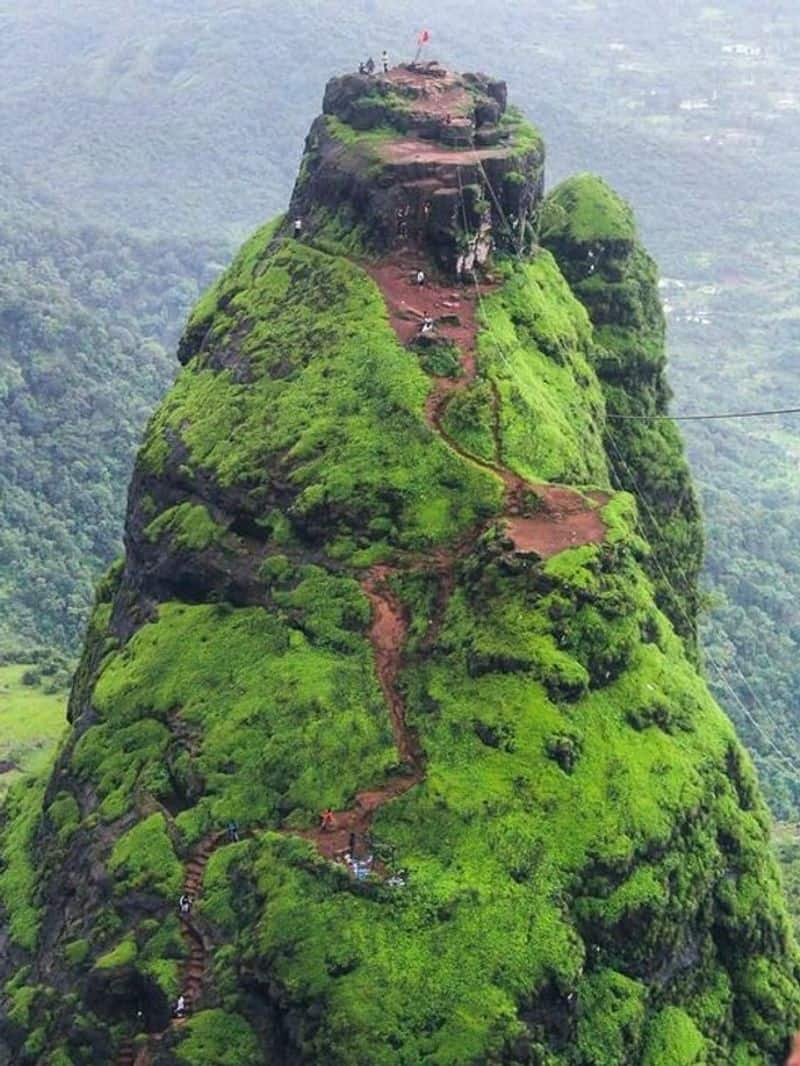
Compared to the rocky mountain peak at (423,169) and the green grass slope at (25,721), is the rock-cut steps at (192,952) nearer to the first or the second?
the rocky mountain peak at (423,169)

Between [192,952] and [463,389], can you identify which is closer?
[192,952]

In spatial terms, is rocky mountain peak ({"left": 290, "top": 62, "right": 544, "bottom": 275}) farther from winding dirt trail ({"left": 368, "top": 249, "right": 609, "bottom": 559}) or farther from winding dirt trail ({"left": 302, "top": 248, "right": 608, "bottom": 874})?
winding dirt trail ({"left": 302, "top": 248, "right": 608, "bottom": 874})

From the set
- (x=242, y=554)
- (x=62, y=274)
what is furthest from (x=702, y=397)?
(x=242, y=554)

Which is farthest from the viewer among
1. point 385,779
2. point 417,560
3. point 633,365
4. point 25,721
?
point 25,721

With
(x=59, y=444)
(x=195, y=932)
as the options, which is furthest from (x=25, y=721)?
(x=195, y=932)

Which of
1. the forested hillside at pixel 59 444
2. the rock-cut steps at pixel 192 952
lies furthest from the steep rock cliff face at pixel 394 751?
the forested hillside at pixel 59 444

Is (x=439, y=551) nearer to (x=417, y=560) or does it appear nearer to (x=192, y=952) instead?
(x=417, y=560)
